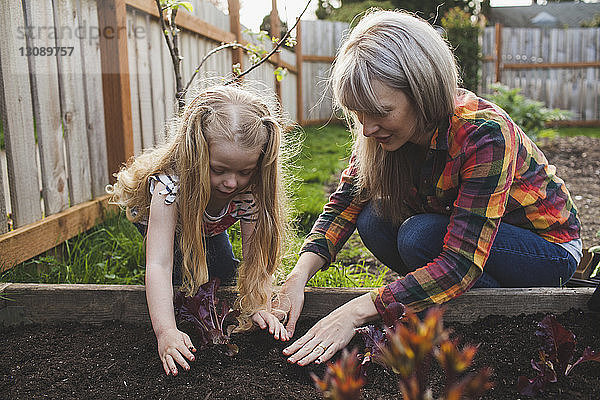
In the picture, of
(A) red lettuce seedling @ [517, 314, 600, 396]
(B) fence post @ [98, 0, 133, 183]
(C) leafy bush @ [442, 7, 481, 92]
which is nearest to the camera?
(A) red lettuce seedling @ [517, 314, 600, 396]

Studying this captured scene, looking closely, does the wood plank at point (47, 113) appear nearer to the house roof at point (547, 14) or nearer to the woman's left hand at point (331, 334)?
the woman's left hand at point (331, 334)

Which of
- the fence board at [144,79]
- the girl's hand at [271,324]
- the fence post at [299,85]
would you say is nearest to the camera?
the girl's hand at [271,324]

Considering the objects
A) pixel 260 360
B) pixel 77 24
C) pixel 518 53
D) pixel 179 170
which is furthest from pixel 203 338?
pixel 518 53

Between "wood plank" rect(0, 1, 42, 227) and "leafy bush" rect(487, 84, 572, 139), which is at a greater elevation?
"wood plank" rect(0, 1, 42, 227)

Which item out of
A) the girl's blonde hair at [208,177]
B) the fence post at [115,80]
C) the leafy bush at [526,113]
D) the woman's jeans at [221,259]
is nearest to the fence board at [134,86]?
the fence post at [115,80]

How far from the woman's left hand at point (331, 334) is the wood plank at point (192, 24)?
2.38 m

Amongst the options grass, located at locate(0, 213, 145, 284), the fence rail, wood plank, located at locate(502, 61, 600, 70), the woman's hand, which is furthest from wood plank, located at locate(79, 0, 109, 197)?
wood plank, located at locate(502, 61, 600, 70)

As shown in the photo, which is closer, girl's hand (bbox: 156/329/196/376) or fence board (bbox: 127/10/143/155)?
girl's hand (bbox: 156/329/196/376)

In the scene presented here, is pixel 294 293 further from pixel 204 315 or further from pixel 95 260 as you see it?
pixel 95 260

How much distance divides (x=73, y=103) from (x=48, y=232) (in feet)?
2.36

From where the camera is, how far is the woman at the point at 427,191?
178 centimetres

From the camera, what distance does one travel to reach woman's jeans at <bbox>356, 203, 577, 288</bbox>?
2.09 metres

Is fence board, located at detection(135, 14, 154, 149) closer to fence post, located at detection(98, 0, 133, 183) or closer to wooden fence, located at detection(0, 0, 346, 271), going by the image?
wooden fence, located at detection(0, 0, 346, 271)

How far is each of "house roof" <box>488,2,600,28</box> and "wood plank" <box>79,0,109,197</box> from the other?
3433cm
